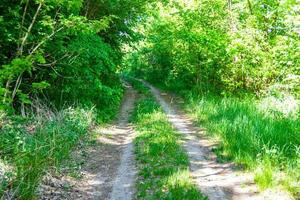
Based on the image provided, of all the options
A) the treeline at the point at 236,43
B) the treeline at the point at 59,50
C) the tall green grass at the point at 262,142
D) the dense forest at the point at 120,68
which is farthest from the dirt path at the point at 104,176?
the treeline at the point at 236,43

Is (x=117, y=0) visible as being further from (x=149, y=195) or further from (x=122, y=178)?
(x=149, y=195)

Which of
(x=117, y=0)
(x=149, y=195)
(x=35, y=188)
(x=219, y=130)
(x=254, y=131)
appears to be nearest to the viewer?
A: (x=35, y=188)

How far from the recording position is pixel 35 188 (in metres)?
6.13

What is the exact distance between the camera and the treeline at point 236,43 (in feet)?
45.6

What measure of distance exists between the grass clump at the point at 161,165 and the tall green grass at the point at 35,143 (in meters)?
1.86

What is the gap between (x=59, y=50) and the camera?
1138 centimetres

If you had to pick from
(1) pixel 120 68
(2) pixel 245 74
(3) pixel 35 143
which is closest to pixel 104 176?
(3) pixel 35 143

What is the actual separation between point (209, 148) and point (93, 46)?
6265 mm

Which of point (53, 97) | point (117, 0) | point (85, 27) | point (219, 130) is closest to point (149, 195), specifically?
point (85, 27)

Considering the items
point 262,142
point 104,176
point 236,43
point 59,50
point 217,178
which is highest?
point 236,43

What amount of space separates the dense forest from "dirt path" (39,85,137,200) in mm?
414

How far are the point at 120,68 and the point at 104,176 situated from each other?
11.8 m

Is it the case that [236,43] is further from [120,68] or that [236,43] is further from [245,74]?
[120,68]

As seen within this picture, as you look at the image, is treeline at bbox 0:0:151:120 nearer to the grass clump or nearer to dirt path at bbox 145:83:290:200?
the grass clump
